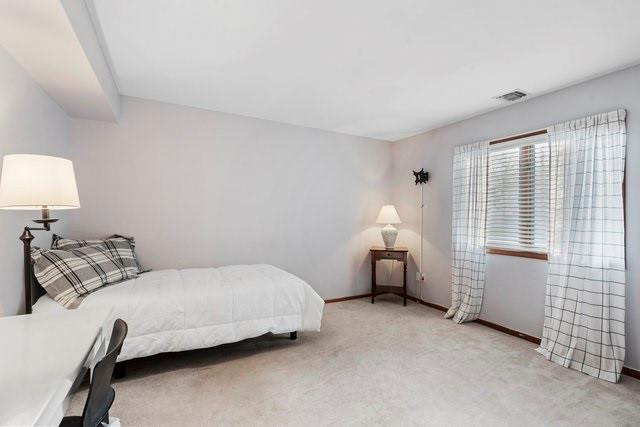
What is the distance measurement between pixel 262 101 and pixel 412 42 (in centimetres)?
171

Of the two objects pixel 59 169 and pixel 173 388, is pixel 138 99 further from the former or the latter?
pixel 173 388

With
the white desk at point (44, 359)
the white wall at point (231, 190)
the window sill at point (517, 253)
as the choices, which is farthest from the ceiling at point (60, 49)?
the window sill at point (517, 253)

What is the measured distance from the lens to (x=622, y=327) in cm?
236

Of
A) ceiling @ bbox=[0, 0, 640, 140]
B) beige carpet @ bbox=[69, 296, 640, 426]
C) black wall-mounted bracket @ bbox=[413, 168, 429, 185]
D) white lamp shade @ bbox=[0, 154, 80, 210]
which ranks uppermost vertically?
ceiling @ bbox=[0, 0, 640, 140]

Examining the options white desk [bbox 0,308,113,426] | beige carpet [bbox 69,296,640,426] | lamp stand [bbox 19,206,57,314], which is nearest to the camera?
white desk [bbox 0,308,113,426]

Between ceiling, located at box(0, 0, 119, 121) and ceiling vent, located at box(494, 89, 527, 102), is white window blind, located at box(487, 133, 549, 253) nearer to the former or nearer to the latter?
ceiling vent, located at box(494, 89, 527, 102)

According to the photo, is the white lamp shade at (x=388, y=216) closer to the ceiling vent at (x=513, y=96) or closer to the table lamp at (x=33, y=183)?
the ceiling vent at (x=513, y=96)

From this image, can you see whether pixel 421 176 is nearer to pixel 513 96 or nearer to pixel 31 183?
pixel 513 96

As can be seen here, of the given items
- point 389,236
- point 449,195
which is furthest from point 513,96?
point 389,236

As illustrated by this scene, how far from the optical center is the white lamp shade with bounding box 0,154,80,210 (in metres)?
1.41

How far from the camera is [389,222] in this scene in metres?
4.43

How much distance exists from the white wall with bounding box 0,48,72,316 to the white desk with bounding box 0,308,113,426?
80cm

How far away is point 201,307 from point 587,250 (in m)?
3.22

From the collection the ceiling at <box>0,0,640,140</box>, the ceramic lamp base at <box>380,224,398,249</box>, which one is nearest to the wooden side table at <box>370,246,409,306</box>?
the ceramic lamp base at <box>380,224,398,249</box>
